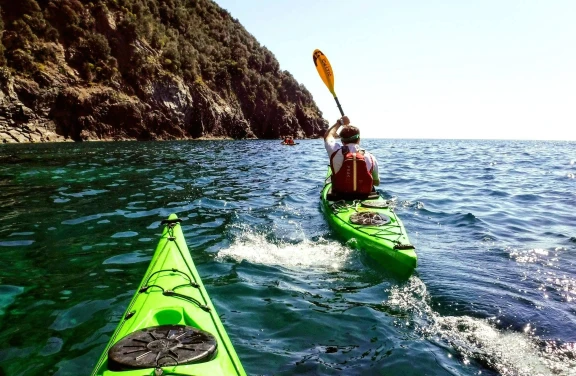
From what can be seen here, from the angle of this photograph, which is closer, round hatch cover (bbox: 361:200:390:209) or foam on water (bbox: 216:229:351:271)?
foam on water (bbox: 216:229:351:271)

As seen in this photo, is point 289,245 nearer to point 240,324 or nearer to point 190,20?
point 240,324

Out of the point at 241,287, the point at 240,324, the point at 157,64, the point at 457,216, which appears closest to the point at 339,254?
the point at 241,287

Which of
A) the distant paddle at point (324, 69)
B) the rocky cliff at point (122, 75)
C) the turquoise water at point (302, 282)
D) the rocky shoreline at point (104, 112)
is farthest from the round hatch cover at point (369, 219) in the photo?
the rocky cliff at point (122, 75)

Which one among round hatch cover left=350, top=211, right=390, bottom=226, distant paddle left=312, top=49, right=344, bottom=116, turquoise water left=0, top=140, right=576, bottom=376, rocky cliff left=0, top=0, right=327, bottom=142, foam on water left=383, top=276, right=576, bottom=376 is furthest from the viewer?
rocky cliff left=0, top=0, right=327, bottom=142

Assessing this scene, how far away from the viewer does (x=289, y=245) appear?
6559 mm

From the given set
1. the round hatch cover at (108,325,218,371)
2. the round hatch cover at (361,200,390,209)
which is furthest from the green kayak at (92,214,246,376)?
the round hatch cover at (361,200,390,209)

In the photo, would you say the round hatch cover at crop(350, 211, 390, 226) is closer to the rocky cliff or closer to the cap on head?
the cap on head

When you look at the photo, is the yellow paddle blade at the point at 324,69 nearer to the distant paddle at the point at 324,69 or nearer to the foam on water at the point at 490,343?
the distant paddle at the point at 324,69

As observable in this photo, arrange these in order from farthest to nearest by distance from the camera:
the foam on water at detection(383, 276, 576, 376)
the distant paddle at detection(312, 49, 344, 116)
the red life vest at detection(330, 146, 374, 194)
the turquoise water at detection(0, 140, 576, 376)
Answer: the distant paddle at detection(312, 49, 344, 116), the red life vest at detection(330, 146, 374, 194), the turquoise water at detection(0, 140, 576, 376), the foam on water at detection(383, 276, 576, 376)

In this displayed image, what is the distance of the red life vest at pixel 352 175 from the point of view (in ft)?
23.9

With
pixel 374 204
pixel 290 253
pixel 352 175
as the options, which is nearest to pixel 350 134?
pixel 352 175

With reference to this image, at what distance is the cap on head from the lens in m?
7.30

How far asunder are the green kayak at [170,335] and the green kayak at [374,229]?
2704 millimetres

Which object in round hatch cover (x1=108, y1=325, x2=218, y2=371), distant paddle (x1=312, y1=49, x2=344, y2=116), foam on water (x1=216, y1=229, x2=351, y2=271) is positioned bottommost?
foam on water (x1=216, y1=229, x2=351, y2=271)
